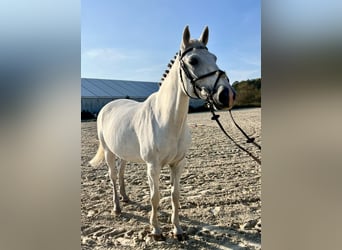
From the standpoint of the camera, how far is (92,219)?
1652mm

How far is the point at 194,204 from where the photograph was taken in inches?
68.7

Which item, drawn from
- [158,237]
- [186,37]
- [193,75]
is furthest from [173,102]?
[158,237]

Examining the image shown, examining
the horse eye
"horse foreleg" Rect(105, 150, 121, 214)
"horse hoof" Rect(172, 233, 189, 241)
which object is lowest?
"horse hoof" Rect(172, 233, 189, 241)

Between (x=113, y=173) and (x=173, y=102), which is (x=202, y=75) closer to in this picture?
(x=173, y=102)

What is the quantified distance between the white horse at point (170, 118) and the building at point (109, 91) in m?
0.09

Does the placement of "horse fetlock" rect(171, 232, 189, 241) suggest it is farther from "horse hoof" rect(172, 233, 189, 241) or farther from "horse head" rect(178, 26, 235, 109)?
"horse head" rect(178, 26, 235, 109)

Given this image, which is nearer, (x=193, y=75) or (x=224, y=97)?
(x=224, y=97)

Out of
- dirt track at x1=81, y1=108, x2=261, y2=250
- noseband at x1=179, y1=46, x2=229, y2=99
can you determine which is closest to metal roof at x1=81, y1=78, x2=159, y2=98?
dirt track at x1=81, y1=108, x2=261, y2=250

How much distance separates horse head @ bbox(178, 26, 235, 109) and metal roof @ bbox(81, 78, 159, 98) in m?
0.39

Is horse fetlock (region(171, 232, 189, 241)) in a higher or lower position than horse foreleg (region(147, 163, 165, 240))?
lower

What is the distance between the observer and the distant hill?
985mm

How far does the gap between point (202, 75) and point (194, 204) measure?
102 centimetres

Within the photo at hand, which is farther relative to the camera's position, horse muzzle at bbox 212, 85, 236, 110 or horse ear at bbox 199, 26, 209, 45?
horse ear at bbox 199, 26, 209, 45
